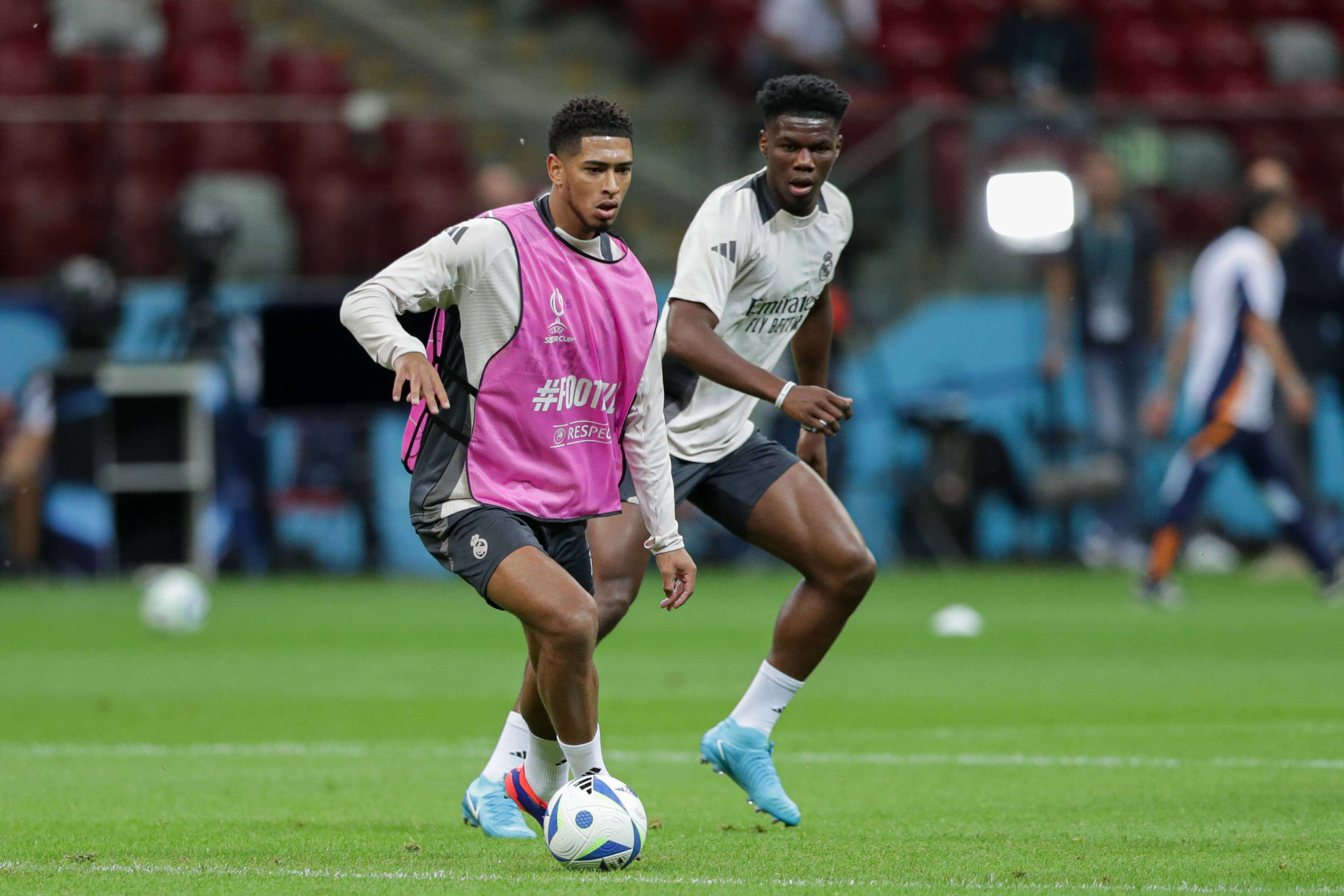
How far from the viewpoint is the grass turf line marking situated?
Result: 25.4ft

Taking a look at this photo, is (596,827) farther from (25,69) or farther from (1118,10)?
(1118,10)

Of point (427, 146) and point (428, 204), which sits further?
point (427, 146)

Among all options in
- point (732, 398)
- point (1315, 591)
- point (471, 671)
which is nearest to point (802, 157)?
point (732, 398)

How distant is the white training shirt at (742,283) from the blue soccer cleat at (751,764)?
38.8 inches

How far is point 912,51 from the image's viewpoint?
20.6 m

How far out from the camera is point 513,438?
595cm

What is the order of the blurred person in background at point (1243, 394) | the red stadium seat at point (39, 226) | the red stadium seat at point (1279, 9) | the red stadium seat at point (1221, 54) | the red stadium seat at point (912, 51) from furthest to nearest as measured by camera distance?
the red stadium seat at point (1279, 9)
the red stadium seat at point (1221, 54)
the red stadium seat at point (912, 51)
the red stadium seat at point (39, 226)
the blurred person in background at point (1243, 394)

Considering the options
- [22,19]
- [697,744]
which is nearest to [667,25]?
[22,19]

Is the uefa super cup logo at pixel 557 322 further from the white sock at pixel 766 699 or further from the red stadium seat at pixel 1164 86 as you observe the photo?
the red stadium seat at pixel 1164 86

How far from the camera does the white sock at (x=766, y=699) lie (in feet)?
22.8

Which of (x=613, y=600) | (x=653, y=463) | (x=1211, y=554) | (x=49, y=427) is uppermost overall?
(x=653, y=463)

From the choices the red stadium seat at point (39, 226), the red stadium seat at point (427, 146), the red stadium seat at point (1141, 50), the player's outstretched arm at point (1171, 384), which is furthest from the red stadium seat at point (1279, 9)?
the red stadium seat at point (39, 226)

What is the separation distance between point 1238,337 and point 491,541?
9.79 meters

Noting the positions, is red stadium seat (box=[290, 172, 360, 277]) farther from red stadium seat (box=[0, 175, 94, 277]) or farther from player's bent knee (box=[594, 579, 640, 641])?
player's bent knee (box=[594, 579, 640, 641])
